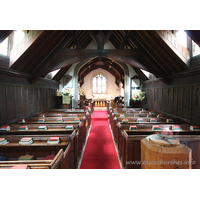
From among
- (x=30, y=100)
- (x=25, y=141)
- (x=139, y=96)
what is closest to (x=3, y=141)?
(x=25, y=141)

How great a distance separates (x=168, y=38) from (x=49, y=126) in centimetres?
477

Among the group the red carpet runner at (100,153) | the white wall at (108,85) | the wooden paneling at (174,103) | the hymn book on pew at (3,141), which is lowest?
the red carpet runner at (100,153)

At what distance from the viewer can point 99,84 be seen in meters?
18.2

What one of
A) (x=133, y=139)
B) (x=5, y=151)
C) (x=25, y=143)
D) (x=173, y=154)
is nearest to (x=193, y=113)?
(x=133, y=139)

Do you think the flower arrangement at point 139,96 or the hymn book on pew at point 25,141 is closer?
the hymn book on pew at point 25,141

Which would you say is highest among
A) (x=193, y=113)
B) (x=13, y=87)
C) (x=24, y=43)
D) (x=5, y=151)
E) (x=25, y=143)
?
(x=24, y=43)

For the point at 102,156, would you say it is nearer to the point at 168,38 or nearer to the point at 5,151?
the point at 5,151

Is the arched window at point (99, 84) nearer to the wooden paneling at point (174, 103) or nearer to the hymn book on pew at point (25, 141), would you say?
the wooden paneling at point (174, 103)

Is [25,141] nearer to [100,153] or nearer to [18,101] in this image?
[100,153]

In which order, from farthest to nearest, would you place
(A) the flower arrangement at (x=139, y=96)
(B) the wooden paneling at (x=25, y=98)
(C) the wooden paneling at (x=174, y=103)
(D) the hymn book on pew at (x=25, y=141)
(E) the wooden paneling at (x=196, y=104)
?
(A) the flower arrangement at (x=139, y=96) → (B) the wooden paneling at (x=25, y=98) → (C) the wooden paneling at (x=174, y=103) → (E) the wooden paneling at (x=196, y=104) → (D) the hymn book on pew at (x=25, y=141)

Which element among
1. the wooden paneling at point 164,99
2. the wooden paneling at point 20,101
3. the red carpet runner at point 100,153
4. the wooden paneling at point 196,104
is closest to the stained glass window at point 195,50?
the wooden paneling at point 196,104

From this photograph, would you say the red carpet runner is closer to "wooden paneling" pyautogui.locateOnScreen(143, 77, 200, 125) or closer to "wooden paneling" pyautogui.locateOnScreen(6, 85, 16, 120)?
"wooden paneling" pyautogui.locateOnScreen(143, 77, 200, 125)

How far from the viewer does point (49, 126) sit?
421 centimetres

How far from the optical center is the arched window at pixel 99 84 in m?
18.1
